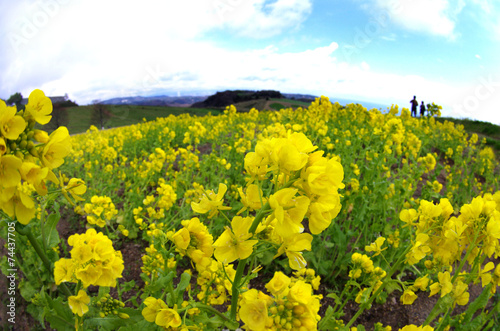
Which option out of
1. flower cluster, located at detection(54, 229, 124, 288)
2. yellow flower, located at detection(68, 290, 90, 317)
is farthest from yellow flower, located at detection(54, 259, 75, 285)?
yellow flower, located at detection(68, 290, 90, 317)

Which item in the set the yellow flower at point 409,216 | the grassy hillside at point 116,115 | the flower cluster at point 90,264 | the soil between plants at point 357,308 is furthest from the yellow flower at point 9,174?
the grassy hillside at point 116,115

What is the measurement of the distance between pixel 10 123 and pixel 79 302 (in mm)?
959

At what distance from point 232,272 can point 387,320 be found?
2.20 metres

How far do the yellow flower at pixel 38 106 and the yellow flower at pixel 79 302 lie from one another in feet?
2.90

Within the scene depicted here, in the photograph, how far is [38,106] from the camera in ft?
3.40

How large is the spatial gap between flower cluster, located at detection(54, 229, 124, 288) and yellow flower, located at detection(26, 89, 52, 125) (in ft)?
2.25

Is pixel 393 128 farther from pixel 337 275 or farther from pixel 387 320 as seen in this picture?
pixel 387 320

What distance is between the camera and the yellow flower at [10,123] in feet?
3.04

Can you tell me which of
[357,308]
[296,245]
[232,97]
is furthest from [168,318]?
[232,97]

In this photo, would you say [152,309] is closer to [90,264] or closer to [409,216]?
[90,264]

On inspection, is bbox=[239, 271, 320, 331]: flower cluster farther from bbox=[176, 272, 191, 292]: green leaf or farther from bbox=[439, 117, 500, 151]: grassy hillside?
bbox=[439, 117, 500, 151]: grassy hillside

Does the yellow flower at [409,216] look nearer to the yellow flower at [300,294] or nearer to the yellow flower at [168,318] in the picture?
the yellow flower at [300,294]

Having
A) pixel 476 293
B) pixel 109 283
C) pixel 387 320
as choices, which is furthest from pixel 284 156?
pixel 476 293

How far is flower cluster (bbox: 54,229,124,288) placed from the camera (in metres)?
1.38
